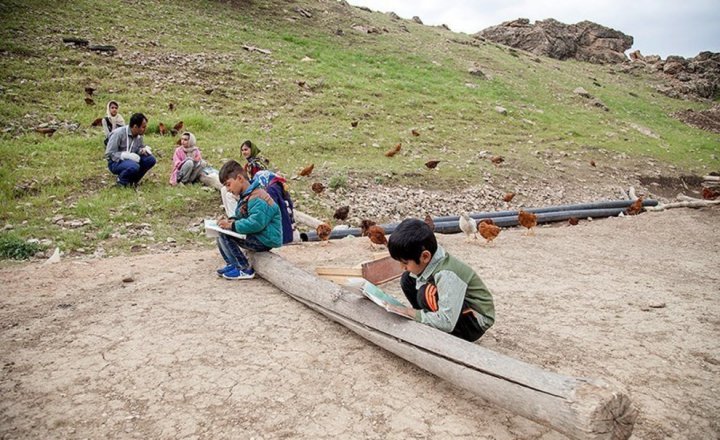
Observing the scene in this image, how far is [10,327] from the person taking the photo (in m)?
4.02

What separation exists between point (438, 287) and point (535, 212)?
675 cm

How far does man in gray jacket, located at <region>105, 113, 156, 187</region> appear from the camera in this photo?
8047 mm

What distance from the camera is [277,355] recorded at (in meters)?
3.62

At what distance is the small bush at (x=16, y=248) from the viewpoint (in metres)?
5.92

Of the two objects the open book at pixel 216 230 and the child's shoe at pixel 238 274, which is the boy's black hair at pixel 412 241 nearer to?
the open book at pixel 216 230

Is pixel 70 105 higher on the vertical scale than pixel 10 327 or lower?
higher

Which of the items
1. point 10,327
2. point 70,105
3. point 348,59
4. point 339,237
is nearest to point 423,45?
point 348,59

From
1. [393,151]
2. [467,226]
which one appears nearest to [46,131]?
[393,151]

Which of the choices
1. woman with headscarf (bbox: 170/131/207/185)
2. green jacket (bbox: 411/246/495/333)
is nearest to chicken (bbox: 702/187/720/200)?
green jacket (bbox: 411/246/495/333)

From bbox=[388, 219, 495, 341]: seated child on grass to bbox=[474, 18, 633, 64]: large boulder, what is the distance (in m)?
34.8

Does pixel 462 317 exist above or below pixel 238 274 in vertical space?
above

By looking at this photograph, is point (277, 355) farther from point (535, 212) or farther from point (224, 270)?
point (535, 212)

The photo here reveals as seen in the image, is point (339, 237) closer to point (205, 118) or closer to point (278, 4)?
point (205, 118)

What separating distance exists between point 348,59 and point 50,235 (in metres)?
14.4
